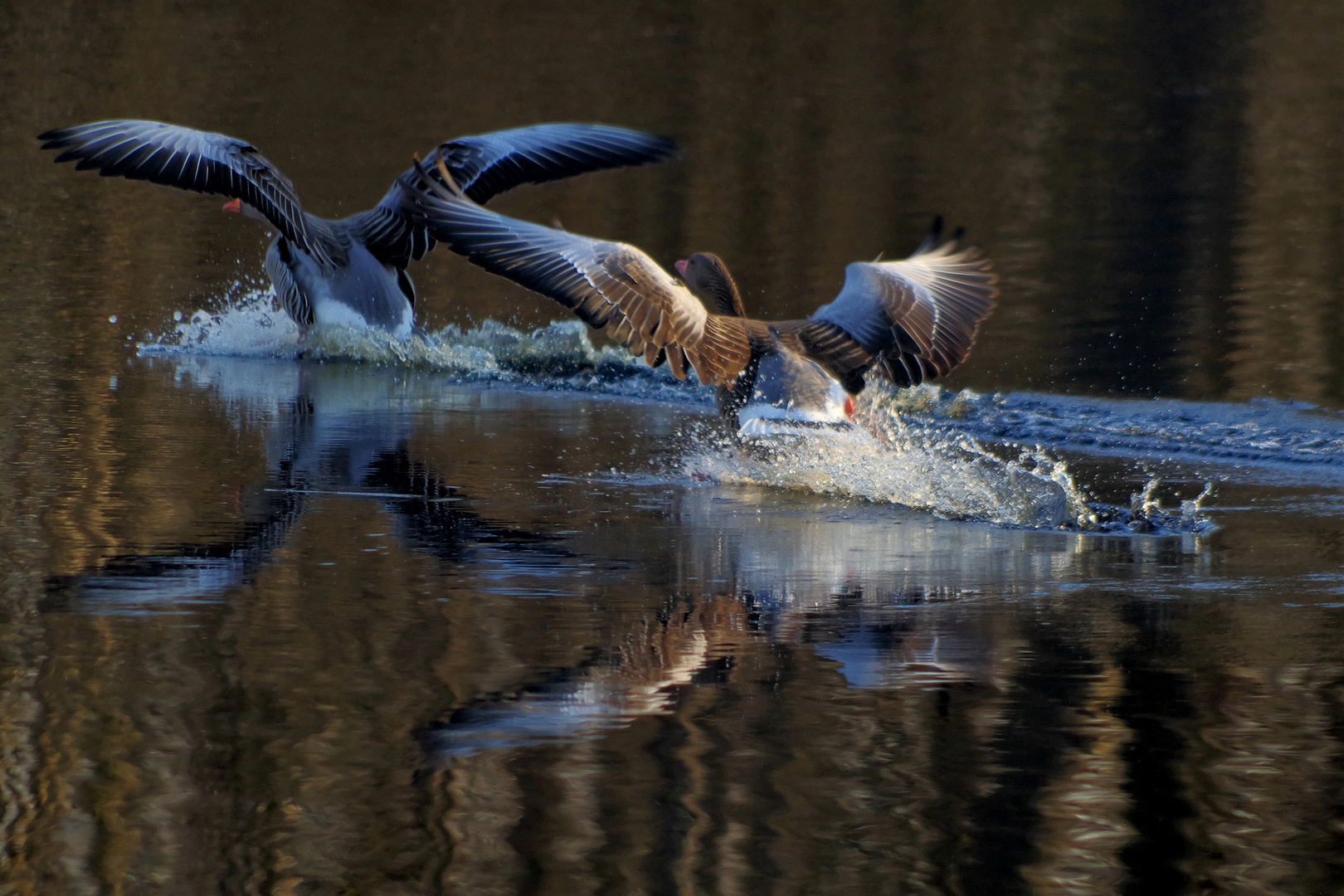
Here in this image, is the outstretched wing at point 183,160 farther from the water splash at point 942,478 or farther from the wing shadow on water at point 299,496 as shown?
the water splash at point 942,478

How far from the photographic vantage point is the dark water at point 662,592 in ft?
12.9

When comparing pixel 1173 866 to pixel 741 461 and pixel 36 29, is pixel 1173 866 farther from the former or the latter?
pixel 36 29

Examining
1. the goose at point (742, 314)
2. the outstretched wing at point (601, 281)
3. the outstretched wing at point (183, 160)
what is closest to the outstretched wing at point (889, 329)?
the goose at point (742, 314)

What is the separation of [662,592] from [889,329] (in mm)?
2884

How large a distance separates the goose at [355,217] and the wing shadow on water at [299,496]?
64 cm

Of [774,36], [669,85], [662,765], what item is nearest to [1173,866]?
[662,765]

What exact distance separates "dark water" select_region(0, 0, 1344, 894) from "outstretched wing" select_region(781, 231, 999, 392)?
362 mm

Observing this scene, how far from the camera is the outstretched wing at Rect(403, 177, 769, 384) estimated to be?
773 cm

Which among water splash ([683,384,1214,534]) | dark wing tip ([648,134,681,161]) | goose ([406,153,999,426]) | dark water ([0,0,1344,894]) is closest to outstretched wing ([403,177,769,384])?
goose ([406,153,999,426])

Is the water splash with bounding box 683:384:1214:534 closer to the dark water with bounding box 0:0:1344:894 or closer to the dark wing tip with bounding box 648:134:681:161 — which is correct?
the dark water with bounding box 0:0:1344:894

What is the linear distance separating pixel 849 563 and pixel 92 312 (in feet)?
24.8

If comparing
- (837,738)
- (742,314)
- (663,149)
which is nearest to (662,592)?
(837,738)

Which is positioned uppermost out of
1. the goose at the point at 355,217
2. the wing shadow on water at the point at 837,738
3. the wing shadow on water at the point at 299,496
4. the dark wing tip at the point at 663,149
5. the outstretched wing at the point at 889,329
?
the dark wing tip at the point at 663,149

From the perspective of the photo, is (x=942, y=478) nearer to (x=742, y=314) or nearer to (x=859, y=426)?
(x=859, y=426)
